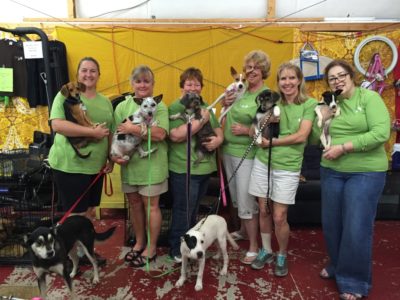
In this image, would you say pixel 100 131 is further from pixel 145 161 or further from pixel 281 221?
pixel 281 221

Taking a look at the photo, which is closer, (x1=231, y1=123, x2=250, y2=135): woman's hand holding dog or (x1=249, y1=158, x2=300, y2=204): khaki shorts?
(x1=249, y1=158, x2=300, y2=204): khaki shorts

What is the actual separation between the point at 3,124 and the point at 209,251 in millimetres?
3325

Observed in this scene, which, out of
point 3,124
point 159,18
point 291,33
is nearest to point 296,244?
point 291,33

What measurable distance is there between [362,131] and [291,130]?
0.47 meters

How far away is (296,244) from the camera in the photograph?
125 inches

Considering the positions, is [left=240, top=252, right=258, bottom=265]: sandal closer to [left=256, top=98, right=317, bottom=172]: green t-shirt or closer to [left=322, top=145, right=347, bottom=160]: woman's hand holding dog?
[left=256, top=98, right=317, bottom=172]: green t-shirt

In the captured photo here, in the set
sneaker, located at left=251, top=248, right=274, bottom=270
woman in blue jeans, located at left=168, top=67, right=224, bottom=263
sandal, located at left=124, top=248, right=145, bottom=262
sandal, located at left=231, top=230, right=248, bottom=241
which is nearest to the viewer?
woman in blue jeans, located at left=168, top=67, right=224, bottom=263

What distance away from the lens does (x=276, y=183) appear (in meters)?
2.42

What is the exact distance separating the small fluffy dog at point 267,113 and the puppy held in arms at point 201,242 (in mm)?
699

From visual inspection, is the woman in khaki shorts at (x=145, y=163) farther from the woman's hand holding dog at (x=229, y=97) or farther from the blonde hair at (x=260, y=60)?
the blonde hair at (x=260, y=60)

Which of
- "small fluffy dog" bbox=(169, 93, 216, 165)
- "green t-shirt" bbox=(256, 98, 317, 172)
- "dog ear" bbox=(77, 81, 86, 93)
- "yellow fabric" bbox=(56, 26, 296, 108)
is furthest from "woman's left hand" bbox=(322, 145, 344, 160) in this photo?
"yellow fabric" bbox=(56, 26, 296, 108)

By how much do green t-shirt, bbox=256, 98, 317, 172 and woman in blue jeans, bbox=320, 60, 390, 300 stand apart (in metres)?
0.20

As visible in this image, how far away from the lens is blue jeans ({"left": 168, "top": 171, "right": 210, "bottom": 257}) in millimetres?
2615

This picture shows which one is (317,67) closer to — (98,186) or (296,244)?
(296,244)
